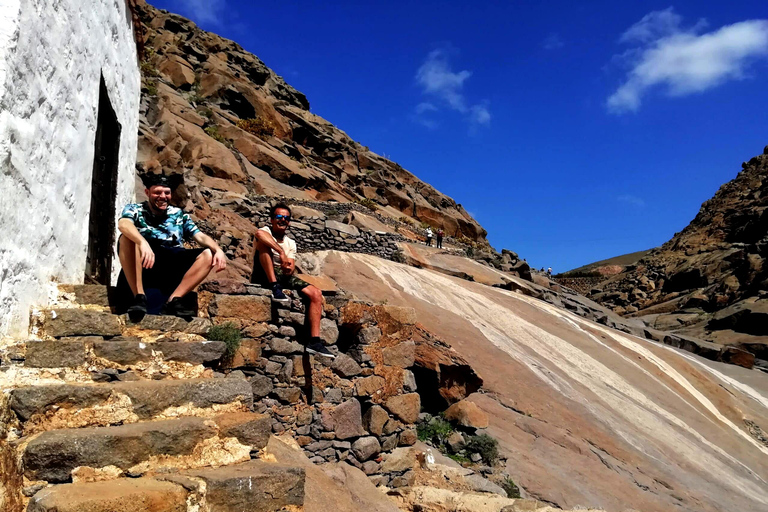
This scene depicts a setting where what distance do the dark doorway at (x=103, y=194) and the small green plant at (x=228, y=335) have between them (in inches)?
87.2

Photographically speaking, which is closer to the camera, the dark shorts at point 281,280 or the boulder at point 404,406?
the dark shorts at point 281,280

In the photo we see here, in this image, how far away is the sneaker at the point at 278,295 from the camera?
19.1 ft

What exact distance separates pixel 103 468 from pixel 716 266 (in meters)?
46.1

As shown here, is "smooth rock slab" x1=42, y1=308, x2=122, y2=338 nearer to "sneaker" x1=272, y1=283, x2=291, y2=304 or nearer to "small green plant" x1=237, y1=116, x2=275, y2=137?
"sneaker" x1=272, y1=283, x2=291, y2=304

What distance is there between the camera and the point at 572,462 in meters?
9.49

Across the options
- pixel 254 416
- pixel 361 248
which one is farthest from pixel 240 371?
pixel 361 248

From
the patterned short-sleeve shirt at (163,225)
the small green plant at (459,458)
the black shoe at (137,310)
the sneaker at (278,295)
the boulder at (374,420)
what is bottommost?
the small green plant at (459,458)

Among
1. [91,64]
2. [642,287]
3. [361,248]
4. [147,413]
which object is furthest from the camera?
[642,287]

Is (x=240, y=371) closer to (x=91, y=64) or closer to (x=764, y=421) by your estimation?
(x=91, y=64)

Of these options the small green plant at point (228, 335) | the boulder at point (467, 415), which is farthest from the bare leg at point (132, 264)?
the boulder at point (467, 415)

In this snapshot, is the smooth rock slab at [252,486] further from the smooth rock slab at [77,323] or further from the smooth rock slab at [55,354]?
the smooth rock slab at [77,323]

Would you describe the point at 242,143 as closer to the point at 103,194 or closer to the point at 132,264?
the point at 103,194

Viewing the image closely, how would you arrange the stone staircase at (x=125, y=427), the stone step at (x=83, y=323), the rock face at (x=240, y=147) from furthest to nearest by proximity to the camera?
the rock face at (x=240, y=147), the stone step at (x=83, y=323), the stone staircase at (x=125, y=427)

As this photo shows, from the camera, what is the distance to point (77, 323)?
4254 millimetres
